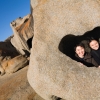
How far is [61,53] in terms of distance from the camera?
1113 centimetres

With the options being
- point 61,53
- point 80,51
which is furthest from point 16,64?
point 80,51

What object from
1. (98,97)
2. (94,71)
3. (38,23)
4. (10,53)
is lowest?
(10,53)

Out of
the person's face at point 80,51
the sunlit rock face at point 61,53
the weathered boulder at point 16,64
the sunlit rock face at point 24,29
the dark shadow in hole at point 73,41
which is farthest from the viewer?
the weathered boulder at point 16,64

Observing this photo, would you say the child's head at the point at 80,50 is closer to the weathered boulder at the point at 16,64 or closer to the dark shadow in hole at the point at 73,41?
the dark shadow in hole at the point at 73,41

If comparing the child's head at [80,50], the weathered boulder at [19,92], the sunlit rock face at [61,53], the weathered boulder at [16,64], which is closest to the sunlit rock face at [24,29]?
the weathered boulder at [16,64]

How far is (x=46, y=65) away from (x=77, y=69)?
1772 mm

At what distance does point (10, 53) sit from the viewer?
34500 millimetres

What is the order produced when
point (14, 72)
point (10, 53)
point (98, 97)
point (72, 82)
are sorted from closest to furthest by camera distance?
1. point (98, 97)
2. point (72, 82)
3. point (14, 72)
4. point (10, 53)

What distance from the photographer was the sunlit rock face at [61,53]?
10.3 m

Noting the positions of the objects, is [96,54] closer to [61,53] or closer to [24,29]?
[61,53]

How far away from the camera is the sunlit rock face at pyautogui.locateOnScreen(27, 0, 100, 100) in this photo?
1028 cm

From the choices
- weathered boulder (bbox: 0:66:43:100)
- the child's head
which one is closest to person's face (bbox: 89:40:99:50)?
the child's head

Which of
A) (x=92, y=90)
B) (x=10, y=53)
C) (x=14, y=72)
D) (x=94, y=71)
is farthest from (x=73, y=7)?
(x=10, y=53)

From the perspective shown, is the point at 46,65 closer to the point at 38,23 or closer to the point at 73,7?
the point at 38,23
